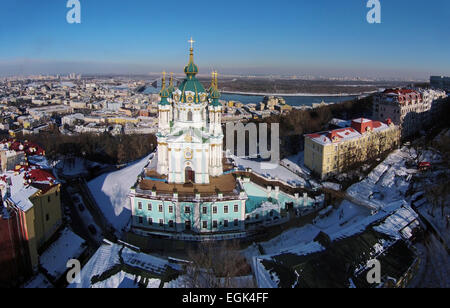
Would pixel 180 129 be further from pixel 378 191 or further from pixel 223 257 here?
pixel 378 191

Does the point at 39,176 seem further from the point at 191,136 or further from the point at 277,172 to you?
the point at 277,172

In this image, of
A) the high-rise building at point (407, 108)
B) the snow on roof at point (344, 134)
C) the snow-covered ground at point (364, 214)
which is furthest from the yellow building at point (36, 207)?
the high-rise building at point (407, 108)

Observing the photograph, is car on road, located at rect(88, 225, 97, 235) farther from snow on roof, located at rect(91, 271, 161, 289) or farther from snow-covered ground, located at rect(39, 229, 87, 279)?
snow on roof, located at rect(91, 271, 161, 289)

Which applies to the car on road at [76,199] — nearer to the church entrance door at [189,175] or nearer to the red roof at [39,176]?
the red roof at [39,176]

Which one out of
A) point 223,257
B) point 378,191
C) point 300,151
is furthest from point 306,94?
point 223,257

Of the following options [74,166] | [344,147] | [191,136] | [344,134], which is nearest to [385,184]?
[344,147]

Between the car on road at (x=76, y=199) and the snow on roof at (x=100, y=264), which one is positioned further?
the car on road at (x=76, y=199)
